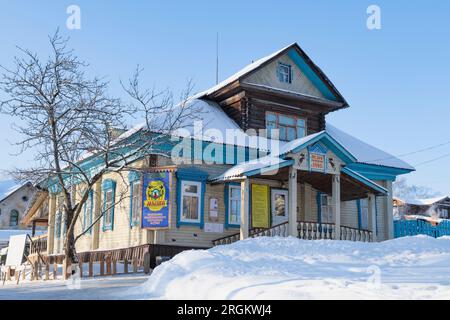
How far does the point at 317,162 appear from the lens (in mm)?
18188

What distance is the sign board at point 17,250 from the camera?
17.7 m

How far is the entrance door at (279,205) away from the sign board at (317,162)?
112 inches

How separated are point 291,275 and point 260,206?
955 centimetres

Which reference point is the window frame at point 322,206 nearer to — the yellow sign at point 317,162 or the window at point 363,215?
the window at point 363,215

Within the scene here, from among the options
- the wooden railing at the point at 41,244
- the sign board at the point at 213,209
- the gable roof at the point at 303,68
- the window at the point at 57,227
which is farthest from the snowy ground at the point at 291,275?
the wooden railing at the point at 41,244

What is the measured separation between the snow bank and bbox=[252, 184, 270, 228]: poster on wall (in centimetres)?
432

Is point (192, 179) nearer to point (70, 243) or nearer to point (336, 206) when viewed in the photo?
point (70, 243)

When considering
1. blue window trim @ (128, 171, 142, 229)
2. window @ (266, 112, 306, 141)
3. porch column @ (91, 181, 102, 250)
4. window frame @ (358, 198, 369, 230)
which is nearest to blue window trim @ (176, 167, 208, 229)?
blue window trim @ (128, 171, 142, 229)

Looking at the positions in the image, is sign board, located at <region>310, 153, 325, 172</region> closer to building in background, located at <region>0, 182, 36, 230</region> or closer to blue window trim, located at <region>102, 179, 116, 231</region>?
blue window trim, located at <region>102, 179, 116, 231</region>

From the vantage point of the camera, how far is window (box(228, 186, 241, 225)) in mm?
19688
